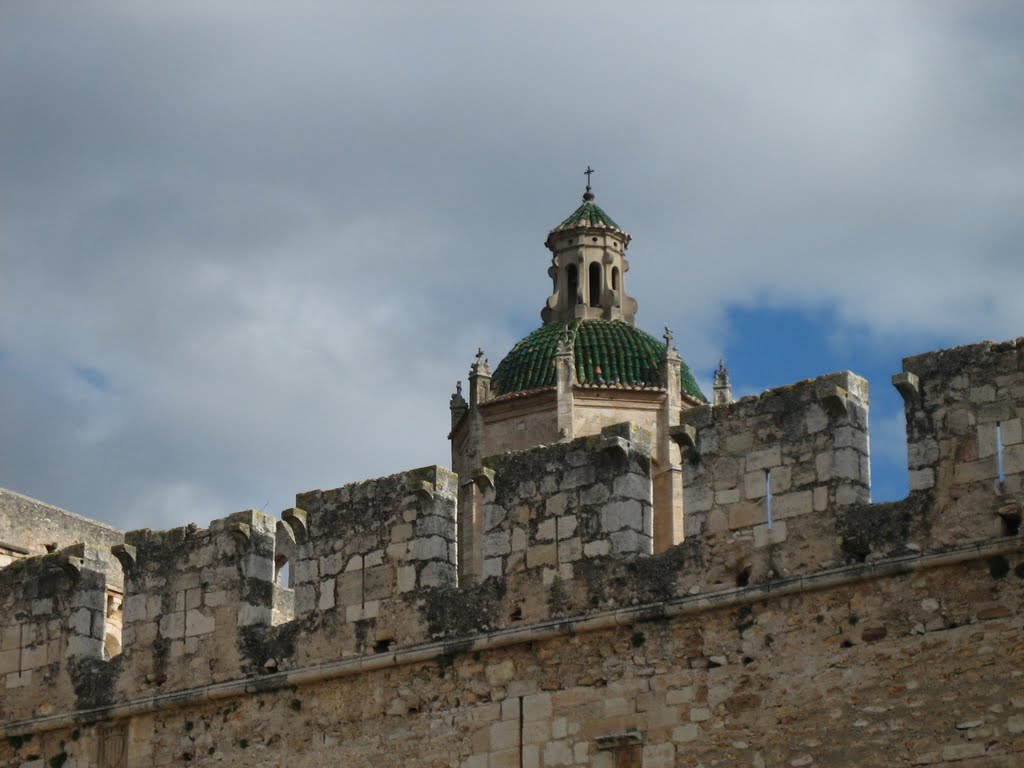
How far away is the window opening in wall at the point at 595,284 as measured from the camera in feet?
111

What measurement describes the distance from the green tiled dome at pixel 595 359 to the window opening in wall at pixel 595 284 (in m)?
0.26

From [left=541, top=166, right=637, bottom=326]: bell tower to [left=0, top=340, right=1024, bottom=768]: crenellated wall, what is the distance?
14.4m

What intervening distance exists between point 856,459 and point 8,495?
8.64 metres

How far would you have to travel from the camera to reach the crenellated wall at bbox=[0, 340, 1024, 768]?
15570mm

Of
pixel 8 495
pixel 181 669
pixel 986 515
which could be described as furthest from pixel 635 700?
pixel 8 495

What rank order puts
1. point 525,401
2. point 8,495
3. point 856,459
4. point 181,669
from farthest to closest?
point 525,401 < point 8,495 < point 181,669 < point 856,459

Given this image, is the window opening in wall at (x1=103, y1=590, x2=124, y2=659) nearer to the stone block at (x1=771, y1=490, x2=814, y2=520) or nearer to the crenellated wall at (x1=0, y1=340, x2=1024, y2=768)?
the crenellated wall at (x1=0, y1=340, x2=1024, y2=768)

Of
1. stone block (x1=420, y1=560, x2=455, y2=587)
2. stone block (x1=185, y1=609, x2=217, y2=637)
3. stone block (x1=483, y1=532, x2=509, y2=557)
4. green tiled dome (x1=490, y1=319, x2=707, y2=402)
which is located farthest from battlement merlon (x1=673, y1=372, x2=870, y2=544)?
green tiled dome (x1=490, y1=319, x2=707, y2=402)

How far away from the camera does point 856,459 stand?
16266 mm

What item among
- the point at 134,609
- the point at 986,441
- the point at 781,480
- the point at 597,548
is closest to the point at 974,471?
the point at 986,441

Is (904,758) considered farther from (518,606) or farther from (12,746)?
(12,746)

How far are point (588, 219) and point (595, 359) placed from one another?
79.6 inches

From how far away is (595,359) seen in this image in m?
33.1

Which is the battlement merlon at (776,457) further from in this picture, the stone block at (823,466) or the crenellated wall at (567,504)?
the crenellated wall at (567,504)
